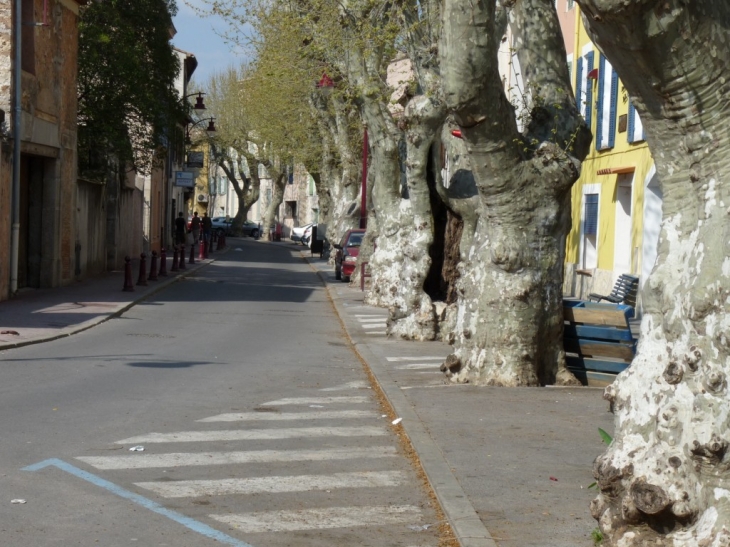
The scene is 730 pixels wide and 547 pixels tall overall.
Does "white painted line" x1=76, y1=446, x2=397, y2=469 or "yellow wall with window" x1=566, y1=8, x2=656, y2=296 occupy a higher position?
"yellow wall with window" x1=566, y1=8, x2=656, y2=296

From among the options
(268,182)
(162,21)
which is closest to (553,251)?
(162,21)

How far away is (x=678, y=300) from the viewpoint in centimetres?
550

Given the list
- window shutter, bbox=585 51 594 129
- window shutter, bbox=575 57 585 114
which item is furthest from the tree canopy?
window shutter, bbox=585 51 594 129

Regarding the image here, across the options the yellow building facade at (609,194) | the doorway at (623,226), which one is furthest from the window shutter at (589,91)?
the doorway at (623,226)

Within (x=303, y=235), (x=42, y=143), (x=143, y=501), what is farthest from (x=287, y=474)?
(x=303, y=235)

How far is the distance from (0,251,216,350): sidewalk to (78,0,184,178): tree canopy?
12.3 ft

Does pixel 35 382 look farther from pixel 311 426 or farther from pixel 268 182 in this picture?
pixel 268 182

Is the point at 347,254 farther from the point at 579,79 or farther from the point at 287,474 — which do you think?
the point at 287,474

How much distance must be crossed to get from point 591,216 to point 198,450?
66.2 feet

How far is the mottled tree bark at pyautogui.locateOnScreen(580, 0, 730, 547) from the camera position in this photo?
511 cm

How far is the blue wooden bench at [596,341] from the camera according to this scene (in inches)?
472

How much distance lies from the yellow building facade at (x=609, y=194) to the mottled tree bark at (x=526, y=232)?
32.3 feet

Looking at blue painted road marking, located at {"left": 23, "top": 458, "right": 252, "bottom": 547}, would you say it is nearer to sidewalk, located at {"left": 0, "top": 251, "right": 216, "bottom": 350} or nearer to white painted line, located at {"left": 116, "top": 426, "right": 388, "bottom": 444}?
white painted line, located at {"left": 116, "top": 426, "right": 388, "bottom": 444}

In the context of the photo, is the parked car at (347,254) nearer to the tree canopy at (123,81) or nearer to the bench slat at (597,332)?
the tree canopy at (123,81)
